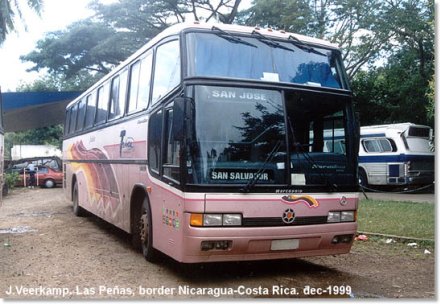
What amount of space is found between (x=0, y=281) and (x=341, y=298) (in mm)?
3923

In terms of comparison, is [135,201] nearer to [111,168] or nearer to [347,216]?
[111,168]

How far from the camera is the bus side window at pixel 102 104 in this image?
31.6 feet

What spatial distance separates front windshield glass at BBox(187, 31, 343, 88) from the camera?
5.70m

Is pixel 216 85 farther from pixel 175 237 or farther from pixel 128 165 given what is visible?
pixel 128 165

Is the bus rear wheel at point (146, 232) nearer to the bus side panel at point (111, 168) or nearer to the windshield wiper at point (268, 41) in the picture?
the bus side panel at point (111, 168)

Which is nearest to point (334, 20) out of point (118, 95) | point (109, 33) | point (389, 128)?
point (389, 128)

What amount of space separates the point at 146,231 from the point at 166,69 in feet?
7.34

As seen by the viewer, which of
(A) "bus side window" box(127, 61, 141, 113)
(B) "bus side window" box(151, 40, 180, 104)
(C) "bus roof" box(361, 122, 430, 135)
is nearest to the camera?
(B) "bus side window" box(151, 40, 180, 104)

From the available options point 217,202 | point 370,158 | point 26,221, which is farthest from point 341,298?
point 370,158

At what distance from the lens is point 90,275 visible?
6.17m

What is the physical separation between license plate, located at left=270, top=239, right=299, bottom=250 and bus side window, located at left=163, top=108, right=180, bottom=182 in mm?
1296

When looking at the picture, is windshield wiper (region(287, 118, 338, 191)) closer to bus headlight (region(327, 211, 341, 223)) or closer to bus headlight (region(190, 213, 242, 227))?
bus headlight (region(327, 211, 341, 223))

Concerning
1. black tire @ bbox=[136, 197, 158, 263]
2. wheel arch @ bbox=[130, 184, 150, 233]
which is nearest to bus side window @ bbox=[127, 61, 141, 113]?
wheel arch @ bbox=[130, 184, 150, 233]

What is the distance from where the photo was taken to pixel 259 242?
215 inches
